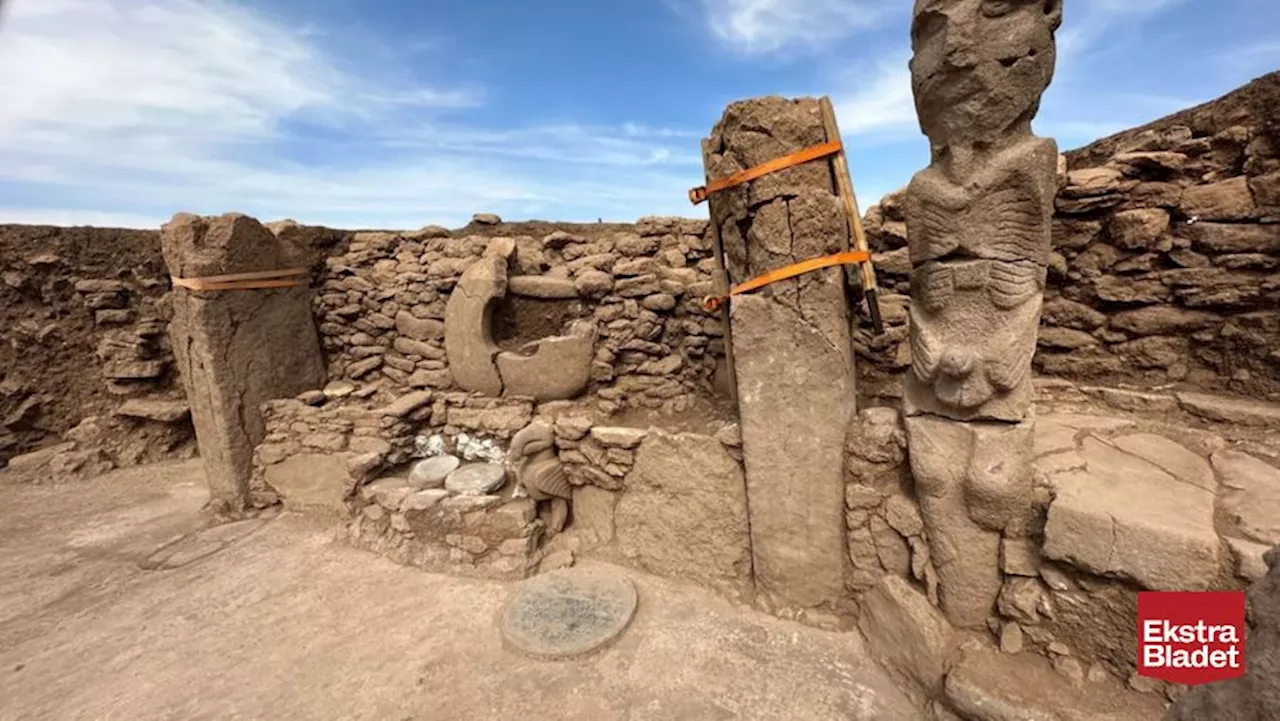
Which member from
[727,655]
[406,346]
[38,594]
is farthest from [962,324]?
[38,594]

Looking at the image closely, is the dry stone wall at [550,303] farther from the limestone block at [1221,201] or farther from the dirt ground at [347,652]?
the limestone block at [1221,201]

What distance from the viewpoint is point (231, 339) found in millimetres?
4918

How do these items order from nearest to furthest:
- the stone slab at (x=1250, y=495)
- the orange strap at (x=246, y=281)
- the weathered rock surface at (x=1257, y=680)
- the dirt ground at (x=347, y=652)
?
the weathered rock surface at (x=1257, y=680) → the stone slab at (x=1250, y=495) → the dirt ground at (x=347, y=652) → the orange strap at (x=246, y=281)

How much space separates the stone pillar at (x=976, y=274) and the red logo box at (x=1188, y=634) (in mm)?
535

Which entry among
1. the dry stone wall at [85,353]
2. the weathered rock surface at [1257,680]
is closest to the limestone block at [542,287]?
the weathered rock surface at [1257,680]

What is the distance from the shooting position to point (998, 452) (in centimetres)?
251

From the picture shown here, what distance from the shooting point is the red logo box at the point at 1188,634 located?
1.99m

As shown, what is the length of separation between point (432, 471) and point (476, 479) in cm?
50

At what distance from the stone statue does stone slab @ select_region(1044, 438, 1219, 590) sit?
3114 mm

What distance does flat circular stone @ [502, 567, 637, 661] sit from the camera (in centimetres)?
312

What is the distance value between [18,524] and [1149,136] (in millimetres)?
10710

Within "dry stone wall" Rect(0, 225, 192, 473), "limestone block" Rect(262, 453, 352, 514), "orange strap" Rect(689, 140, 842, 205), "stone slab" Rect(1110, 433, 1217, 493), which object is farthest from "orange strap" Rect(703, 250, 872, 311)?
"dry stone wall" Rect(0, 225, 192, 473)

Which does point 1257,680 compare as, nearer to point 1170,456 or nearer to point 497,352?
point 1170,456

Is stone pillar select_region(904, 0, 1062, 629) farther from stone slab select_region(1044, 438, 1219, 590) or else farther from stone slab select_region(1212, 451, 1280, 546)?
stone slab select_region(1212, 451, 1280, 546)
